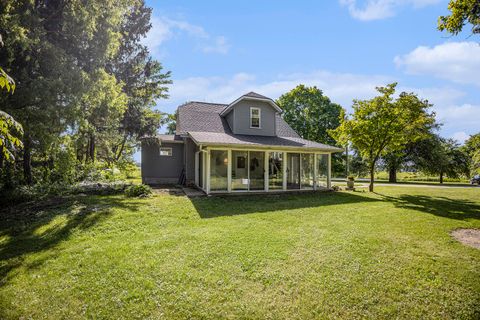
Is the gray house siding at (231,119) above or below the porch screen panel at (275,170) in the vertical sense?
above

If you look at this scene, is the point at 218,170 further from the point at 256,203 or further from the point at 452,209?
the point at 452,209

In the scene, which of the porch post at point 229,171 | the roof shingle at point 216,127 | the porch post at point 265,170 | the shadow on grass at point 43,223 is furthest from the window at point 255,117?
the shadow on grass at point 43,223

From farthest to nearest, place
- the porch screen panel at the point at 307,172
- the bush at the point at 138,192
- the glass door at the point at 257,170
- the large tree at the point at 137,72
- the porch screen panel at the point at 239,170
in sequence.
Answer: the large tree at the point at 137,72 < the porch screen panel at the point at 307,172 < the glass door at the point at 257,170 < the porch screen panel at the point at 239,170 < the bush at the point at 138,192

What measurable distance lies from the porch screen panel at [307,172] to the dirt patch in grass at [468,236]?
336 inches

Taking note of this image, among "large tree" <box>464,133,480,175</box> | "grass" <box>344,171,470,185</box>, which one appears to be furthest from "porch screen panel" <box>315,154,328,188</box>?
"grass" <box>344,171,470,185</box>

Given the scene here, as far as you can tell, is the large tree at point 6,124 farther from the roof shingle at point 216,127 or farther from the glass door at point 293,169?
the glass door at point 293,169

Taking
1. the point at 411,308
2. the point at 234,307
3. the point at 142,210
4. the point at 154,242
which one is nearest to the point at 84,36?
the point at 142,210

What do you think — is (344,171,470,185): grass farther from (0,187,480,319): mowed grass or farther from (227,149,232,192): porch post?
(0,187,480,319): mowed grass

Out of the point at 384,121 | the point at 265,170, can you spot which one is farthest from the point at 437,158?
the point at 265,170

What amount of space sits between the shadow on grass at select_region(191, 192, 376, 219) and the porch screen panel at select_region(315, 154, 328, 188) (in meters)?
2.78

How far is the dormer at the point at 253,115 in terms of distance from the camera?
16.5 meters

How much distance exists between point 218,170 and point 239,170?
1260mm

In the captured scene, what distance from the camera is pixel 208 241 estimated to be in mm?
6598

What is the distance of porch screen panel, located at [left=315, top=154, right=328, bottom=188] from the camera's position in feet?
53.8
